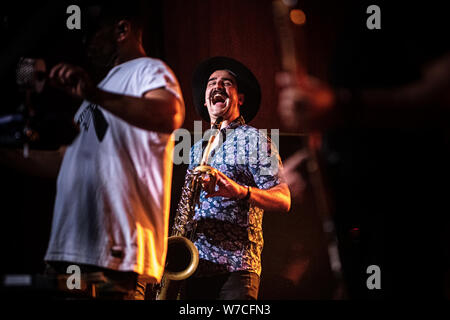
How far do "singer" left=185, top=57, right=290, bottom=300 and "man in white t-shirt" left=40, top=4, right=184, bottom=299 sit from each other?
731 mm

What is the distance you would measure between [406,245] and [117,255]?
1037mm

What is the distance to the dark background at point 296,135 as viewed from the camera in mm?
1405

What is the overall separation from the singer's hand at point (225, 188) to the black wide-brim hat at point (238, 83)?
1028 millimetres

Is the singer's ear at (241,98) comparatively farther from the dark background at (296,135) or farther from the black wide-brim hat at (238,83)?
the dark background at (296,135)

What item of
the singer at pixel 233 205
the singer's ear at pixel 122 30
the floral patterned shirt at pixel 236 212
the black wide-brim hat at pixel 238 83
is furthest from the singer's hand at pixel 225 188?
the black wide-brim hat at pixel 238 83

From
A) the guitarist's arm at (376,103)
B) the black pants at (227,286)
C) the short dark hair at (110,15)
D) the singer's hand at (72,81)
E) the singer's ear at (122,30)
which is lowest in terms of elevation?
the black pants at (227,286)

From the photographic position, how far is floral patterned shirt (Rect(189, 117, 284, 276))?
101 inches

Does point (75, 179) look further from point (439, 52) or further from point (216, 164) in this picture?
point (439, 52)

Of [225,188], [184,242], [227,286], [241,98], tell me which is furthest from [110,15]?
[227,286]

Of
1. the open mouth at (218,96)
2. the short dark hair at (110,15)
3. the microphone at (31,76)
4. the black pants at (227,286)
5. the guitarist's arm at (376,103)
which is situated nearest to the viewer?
the guitarist's arm at (376,103)

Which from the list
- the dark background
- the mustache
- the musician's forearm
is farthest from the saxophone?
the dark background

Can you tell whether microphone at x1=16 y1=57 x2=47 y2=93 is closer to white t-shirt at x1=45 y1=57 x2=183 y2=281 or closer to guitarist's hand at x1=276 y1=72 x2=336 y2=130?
white t-shirt at x1=45 y1=57 x2=183 y2=281

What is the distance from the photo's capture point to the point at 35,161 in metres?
2.27

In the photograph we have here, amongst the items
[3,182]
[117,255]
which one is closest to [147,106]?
[117,255]
